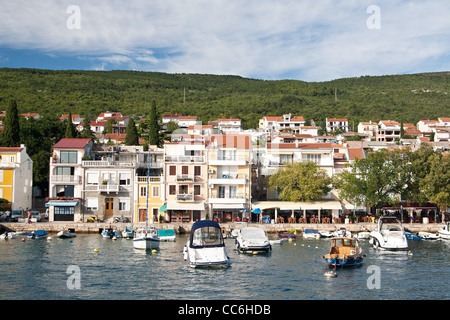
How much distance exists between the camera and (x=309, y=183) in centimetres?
5862

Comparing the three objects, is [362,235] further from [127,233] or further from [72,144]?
[72,144]

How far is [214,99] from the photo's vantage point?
181500 millimetres

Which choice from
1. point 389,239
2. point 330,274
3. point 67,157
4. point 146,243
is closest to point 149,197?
point 67,157

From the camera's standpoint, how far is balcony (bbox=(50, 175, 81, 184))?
5903 cm

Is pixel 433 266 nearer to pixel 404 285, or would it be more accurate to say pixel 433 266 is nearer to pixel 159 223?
pixel 404 285

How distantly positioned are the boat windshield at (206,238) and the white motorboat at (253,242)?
5350 mm

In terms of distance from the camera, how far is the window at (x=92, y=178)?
194 feet

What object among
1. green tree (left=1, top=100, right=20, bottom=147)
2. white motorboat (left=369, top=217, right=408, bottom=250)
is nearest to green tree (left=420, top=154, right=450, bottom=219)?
white motorboat (left=369, top=217, right=408, bottom=250)

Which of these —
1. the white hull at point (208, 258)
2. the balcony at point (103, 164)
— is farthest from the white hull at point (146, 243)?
the balcony at point (103, 164)

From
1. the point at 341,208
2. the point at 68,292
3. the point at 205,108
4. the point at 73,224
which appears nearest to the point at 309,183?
the point at 341,208

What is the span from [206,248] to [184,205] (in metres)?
21.7

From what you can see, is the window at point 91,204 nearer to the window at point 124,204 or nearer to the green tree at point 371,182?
the window at point 124,204

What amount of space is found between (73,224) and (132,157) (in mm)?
12675

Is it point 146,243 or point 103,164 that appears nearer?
point 146,243
